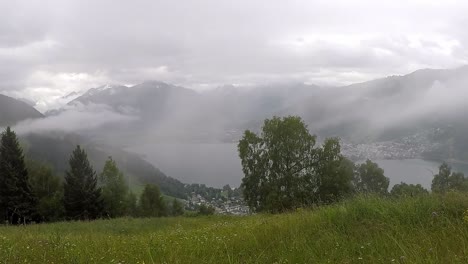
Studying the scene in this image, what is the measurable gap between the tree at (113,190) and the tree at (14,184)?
8083 mm

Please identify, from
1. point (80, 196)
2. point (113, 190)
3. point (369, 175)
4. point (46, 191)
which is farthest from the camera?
point (113, 190)

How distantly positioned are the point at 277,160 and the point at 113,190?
2507 cm

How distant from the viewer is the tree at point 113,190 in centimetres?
4269

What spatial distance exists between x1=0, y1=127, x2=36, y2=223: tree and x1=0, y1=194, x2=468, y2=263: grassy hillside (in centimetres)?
3142

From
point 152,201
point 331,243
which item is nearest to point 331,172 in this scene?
point 331,243

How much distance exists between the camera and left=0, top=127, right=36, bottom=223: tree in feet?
111

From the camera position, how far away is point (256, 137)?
29.2 m

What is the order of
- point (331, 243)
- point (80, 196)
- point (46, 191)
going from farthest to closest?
point (46, 191) < point (80, 196) < point (331, 243)

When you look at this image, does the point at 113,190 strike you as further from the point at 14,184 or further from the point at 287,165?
the point at 287,165

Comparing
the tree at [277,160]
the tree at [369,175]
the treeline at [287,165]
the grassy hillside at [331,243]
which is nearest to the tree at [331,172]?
the treeline at [287,165]

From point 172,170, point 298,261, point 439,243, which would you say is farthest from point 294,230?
point 172,170

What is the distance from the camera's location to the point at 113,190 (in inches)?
1784

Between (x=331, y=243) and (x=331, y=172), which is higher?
(x=331, y=243)

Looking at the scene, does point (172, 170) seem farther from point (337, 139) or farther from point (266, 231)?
point (266, 231)
